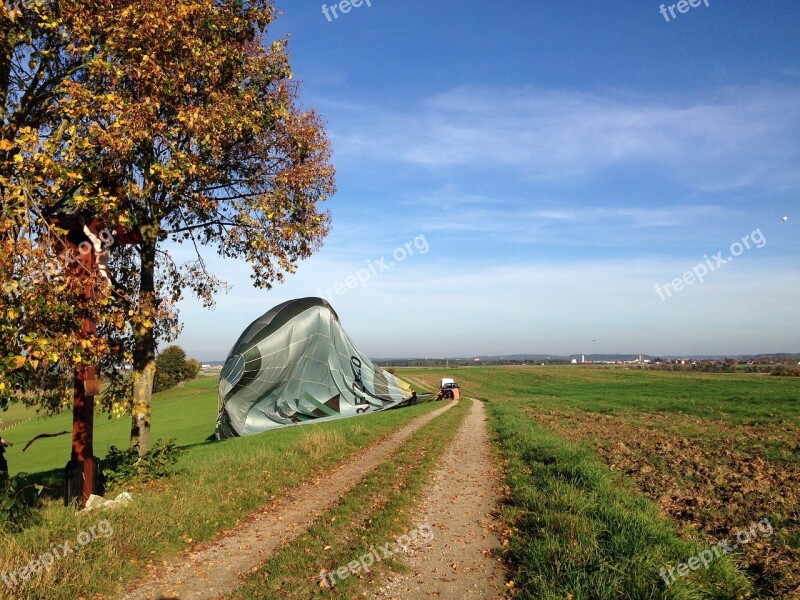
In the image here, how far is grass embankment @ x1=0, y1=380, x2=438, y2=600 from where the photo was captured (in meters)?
5.93

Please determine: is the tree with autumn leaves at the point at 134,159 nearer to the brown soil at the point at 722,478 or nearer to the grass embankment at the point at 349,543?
the grass embankment at the point at 349,543

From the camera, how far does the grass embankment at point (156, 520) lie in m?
5.93

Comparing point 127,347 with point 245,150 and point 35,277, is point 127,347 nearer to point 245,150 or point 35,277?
point 35,277

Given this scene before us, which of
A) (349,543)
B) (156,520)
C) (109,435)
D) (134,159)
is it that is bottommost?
(109,435)

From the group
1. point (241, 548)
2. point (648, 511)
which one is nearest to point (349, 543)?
point (241, 548)

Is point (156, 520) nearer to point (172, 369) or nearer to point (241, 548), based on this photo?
point (241, 548)

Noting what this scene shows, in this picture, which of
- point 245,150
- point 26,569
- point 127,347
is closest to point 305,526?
point 26,569

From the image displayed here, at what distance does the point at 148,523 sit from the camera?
7.68 metres

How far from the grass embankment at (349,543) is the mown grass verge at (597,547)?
1.64 m

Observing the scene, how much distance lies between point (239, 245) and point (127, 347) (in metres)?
4.61

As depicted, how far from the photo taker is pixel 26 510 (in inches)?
293

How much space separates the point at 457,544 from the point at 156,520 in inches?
177

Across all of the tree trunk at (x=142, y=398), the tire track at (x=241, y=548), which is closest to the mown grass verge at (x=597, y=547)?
the tire track at (x=241, y=548)

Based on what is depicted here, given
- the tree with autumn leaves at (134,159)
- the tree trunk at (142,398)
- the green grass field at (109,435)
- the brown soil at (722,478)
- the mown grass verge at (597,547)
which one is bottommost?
the green grass field at (109,435)
